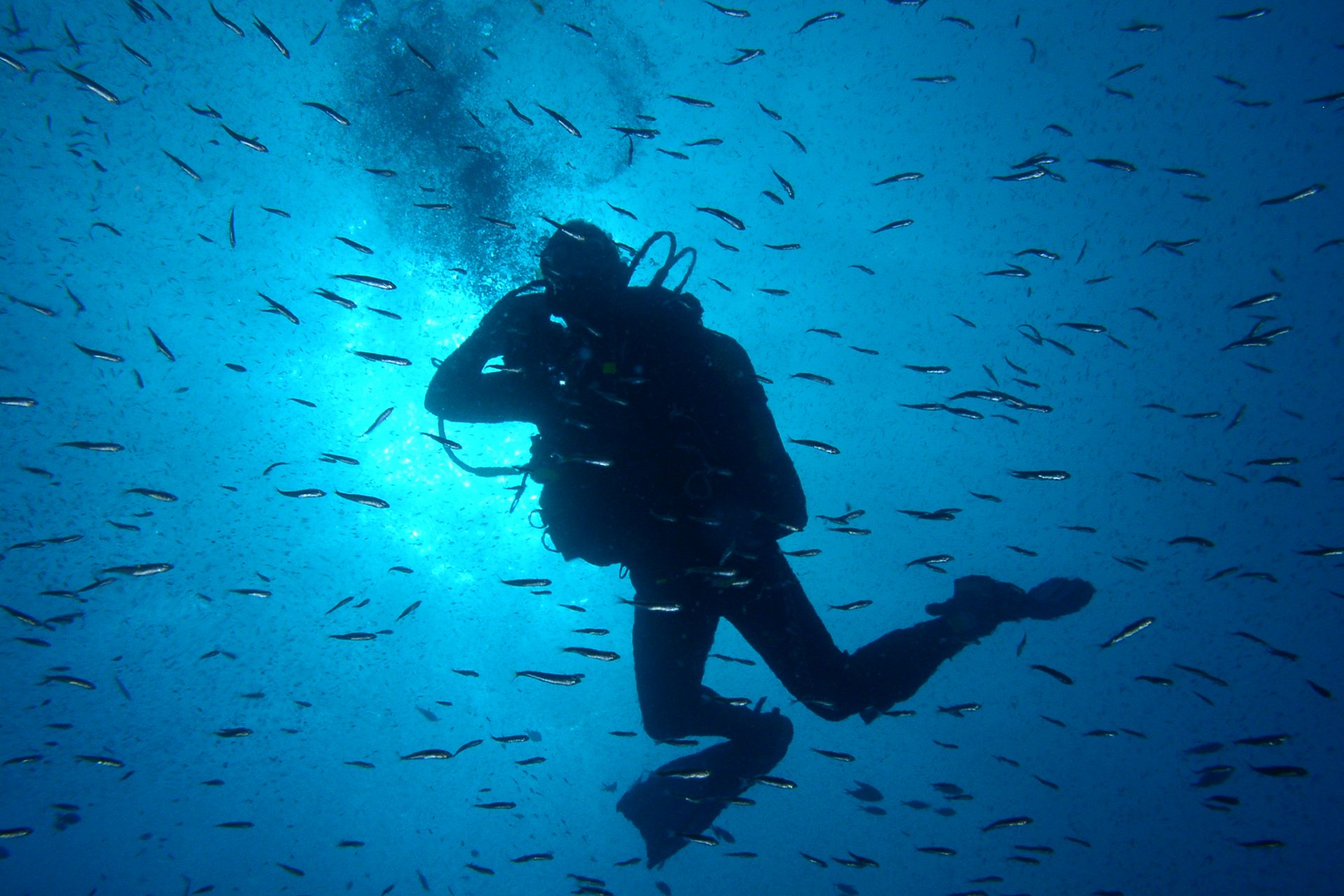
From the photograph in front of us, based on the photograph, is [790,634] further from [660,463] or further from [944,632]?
[660,463]

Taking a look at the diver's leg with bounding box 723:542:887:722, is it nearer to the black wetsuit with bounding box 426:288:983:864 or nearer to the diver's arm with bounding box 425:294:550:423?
the black wetsuit with bounding box 426:288:983:864

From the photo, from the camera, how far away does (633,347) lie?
404cm

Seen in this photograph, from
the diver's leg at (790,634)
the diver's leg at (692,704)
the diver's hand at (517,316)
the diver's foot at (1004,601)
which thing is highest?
the diver's hand at (517,316)

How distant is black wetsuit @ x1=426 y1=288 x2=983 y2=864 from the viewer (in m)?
3.96

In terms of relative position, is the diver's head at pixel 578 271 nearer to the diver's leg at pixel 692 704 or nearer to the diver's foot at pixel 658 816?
the diver's leg at pixel 692 704

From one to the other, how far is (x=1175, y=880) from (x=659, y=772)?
2669 inches

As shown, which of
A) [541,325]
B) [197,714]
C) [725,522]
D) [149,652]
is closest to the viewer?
[725,522]

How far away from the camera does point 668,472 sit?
396 centimetres

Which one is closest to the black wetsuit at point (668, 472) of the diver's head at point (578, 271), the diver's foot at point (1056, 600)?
the diver's head at point (578, 271)

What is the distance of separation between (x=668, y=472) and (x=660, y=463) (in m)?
0.08

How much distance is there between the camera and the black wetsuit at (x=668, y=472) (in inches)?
156

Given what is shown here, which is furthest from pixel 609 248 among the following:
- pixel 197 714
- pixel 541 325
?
pixel 197 714

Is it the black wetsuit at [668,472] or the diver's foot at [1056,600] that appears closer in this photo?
the black wetsuit at [668,472]

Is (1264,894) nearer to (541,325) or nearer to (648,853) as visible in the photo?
(648,853)
